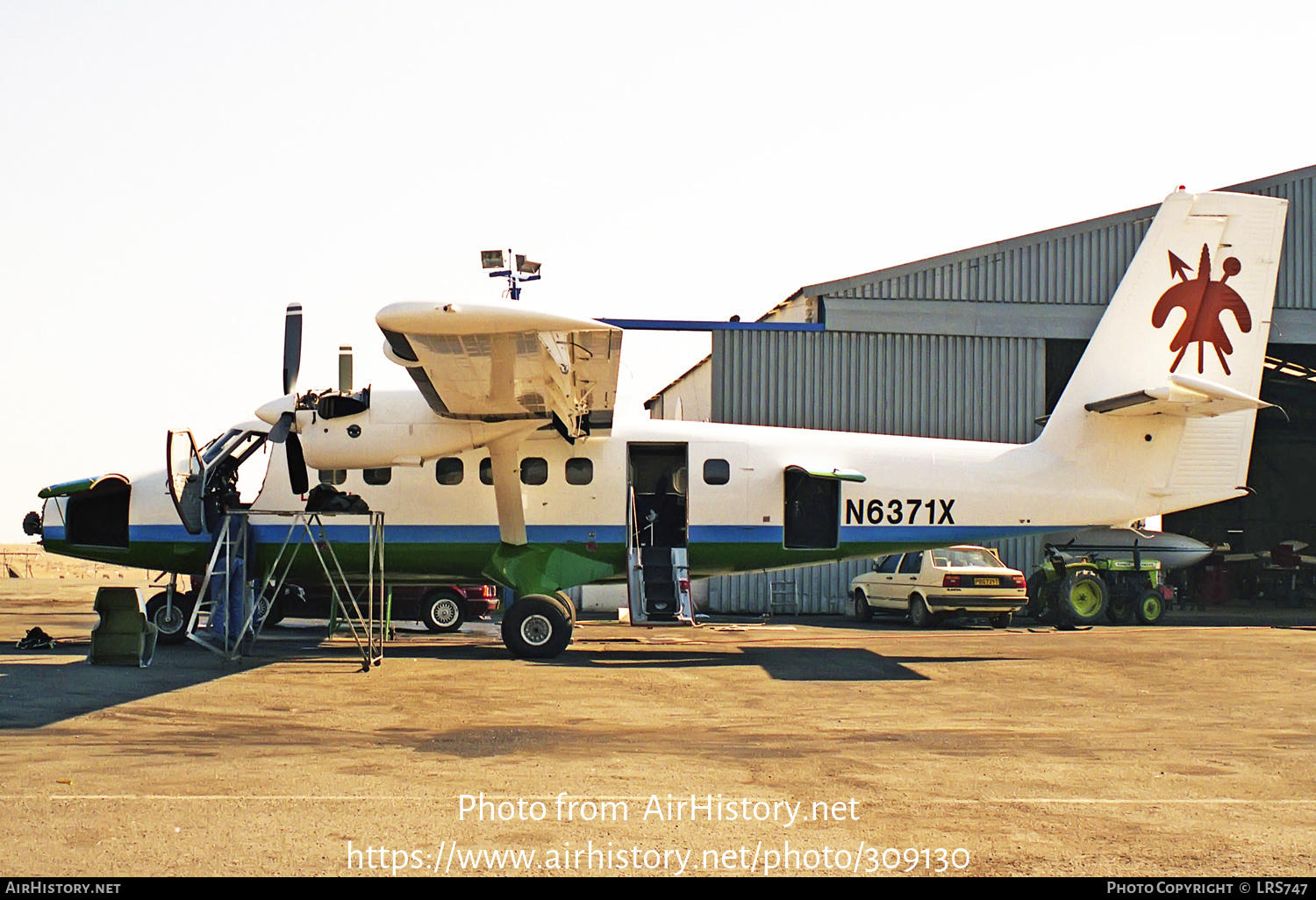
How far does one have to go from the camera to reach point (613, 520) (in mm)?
16156

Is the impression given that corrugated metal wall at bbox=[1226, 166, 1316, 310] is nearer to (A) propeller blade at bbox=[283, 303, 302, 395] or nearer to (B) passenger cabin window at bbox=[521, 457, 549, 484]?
(B) passenger cabin window at bbox=[521, 457, 549, 484]

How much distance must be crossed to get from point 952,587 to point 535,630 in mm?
9556

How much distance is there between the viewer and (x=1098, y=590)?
23703 millimetres

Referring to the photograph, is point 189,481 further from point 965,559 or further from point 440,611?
point 965,559

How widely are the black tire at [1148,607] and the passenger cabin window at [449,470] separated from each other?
15.8 metres

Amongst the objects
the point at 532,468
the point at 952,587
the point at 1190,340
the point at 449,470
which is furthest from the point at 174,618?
the point at 1190,340

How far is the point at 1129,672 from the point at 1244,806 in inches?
294

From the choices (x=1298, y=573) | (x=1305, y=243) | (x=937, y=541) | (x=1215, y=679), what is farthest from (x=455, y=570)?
(x=1298, y=573)

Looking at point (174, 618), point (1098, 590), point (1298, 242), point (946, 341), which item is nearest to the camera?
point (174, 618)

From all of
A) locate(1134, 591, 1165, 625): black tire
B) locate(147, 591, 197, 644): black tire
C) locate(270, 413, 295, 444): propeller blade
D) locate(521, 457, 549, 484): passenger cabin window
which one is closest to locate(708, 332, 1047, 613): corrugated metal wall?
locate(1134, 591, 1165, 625): black tire

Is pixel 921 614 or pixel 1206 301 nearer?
pixel 1206 301

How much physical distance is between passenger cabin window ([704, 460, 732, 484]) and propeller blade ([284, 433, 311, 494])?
5726 millimetres
